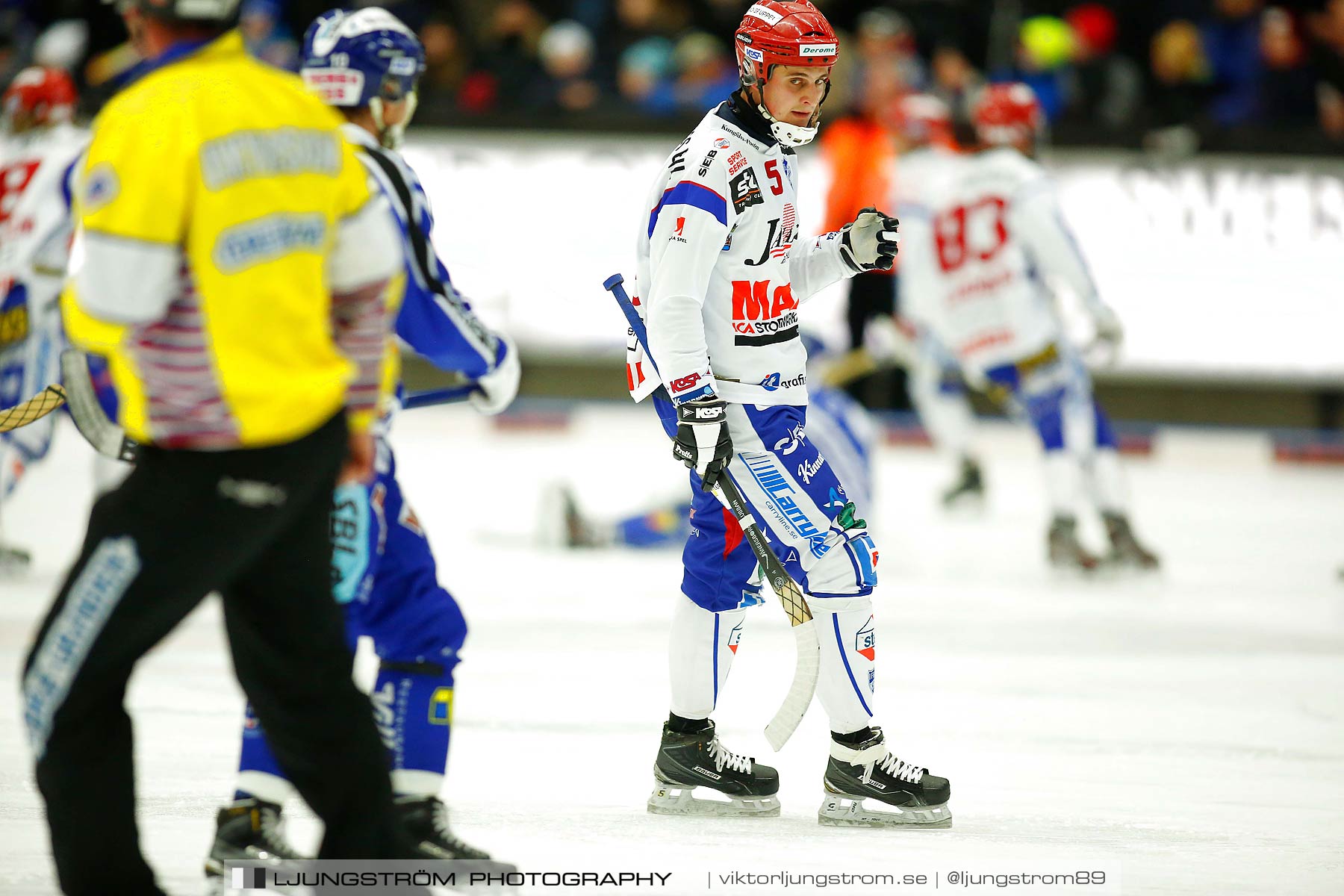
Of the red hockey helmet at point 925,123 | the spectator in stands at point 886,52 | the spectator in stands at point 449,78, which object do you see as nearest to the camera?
the red hockey helmet at point 925,123

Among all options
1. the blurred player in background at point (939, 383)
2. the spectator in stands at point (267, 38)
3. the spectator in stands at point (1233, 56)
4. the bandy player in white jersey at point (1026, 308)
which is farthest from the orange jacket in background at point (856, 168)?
the spectator in stands at point (267, 38)

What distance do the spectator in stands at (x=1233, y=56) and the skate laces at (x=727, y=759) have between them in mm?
10273

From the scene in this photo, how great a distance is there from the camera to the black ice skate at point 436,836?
11.4 ft

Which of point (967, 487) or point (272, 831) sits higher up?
point (967, 487)

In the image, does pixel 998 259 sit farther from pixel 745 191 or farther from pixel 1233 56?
pixel 1233 56

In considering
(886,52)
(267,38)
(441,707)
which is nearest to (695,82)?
(886,52)

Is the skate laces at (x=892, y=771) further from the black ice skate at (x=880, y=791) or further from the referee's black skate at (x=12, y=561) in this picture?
the referee's black skate at (x=12, y=561)

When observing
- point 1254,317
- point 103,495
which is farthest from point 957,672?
point 1254,317

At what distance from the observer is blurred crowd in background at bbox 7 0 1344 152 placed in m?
12.7

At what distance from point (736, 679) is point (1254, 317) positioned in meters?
7.72

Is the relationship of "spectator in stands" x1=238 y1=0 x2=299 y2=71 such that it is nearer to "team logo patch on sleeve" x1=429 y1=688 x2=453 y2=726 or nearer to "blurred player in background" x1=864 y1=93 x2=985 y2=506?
"blurred player in background" x1=864 y1=93 x2=985 y2=506

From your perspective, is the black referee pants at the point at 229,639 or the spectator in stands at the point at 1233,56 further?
the spectator in stands at the point at 1233,56

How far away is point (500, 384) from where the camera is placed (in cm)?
365

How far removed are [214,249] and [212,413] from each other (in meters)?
0.27
